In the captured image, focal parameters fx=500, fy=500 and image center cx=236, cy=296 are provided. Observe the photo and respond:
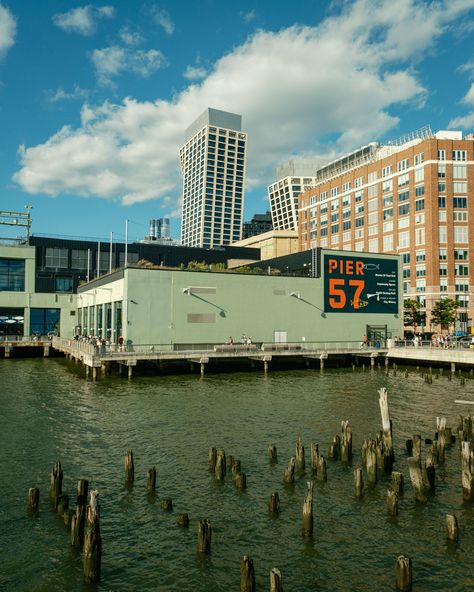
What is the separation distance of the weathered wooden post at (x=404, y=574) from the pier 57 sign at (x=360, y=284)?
54769 millimetres

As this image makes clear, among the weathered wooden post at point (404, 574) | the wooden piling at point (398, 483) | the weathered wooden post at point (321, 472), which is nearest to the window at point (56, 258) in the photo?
the weathered wooden post at point (321, 472)

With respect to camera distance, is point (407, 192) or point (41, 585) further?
point (407, 192)

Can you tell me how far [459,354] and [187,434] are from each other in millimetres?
40015

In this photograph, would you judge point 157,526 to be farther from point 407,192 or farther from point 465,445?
point 407,192

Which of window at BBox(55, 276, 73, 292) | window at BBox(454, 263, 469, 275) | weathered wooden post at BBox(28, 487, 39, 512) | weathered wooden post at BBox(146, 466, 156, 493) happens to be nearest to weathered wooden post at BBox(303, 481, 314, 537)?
weathered wooden post at BBox(146, 466, 156, 493)

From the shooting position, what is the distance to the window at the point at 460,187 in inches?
4215

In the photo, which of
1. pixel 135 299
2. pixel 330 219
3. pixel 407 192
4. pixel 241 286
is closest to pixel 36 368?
pixel 135 299

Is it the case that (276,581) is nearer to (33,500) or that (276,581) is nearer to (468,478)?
Answer: (33,500)

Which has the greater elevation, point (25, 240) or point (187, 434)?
point (25, 240)

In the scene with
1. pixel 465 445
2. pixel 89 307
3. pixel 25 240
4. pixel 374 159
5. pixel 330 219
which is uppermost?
pixel 374 159

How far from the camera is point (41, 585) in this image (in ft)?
41.1

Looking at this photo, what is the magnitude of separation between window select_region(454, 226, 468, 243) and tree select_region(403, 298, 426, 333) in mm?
17491

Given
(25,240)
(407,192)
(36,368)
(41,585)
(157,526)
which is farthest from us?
(407,192)

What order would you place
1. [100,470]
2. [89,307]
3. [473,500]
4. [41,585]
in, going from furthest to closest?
[89,307]
[100,470]
[473,500]
[41,585]
